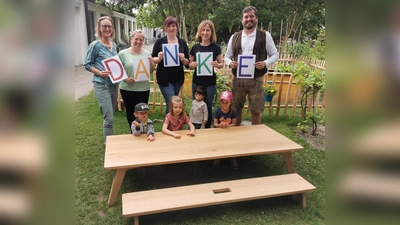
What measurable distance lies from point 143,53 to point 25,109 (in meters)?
3.64

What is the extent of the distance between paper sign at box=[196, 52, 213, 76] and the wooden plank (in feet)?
5.81

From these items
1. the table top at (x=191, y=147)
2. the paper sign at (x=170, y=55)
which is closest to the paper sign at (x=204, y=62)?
the paper sign at (x=170, y=55)

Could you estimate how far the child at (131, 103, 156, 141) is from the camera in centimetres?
352

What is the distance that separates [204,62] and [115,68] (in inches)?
50.6

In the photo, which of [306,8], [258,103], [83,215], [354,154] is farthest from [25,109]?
[306,8]

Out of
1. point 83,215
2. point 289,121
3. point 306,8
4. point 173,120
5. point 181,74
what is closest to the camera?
point 83,215

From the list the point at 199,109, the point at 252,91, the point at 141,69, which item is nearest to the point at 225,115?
the point at 199,109

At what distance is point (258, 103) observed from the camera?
4.24 m

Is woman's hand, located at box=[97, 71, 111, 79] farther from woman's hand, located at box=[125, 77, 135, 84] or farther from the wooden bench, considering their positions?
the wooden bench

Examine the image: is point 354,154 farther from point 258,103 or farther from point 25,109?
point 258,103

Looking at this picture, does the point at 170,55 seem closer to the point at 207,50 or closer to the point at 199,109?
the point at 207,50

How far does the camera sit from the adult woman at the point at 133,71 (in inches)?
152

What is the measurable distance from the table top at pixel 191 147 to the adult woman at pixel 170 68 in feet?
2.67

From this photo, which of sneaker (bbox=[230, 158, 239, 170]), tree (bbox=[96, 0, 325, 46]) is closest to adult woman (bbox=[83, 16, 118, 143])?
sneaker (bbox=[230, 158, 239, 170])
